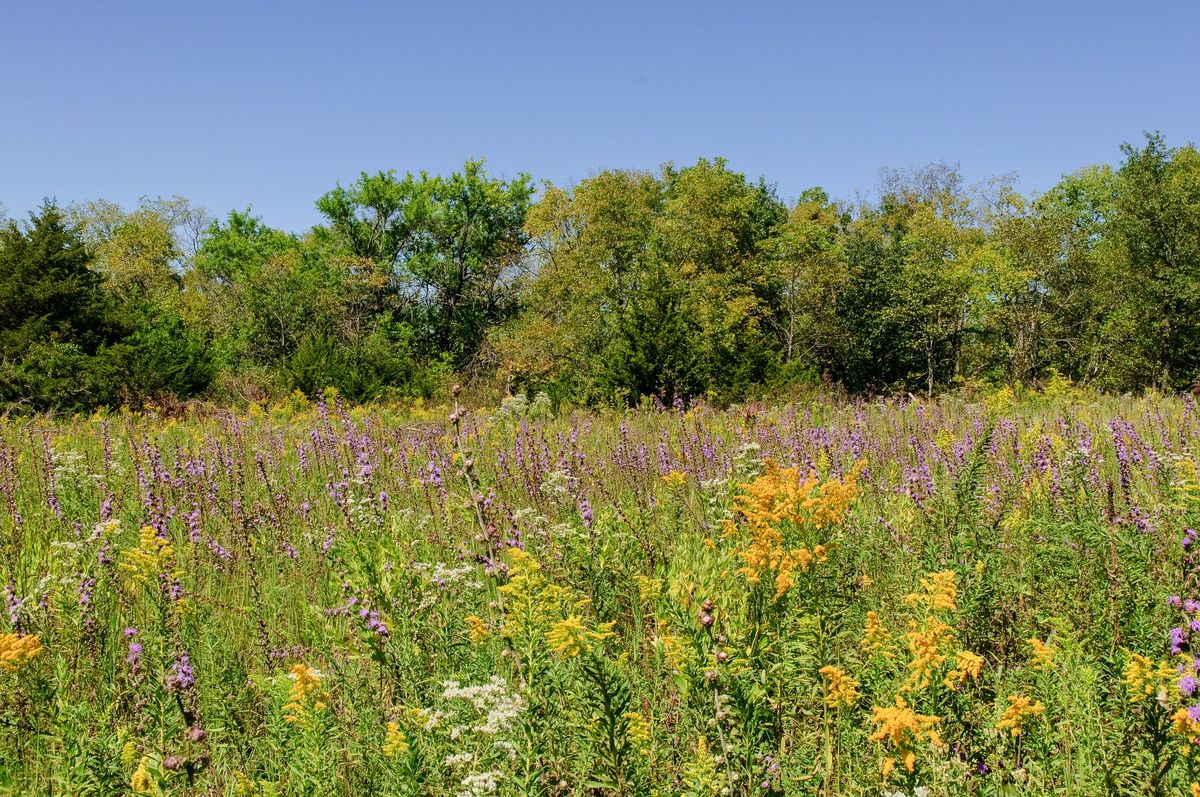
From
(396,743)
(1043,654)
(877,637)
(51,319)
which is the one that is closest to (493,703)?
(396,743)

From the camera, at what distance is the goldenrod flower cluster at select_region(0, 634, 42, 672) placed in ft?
5.73

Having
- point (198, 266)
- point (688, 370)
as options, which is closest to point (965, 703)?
point (688, 370)

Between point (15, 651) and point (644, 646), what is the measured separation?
5.85 feet

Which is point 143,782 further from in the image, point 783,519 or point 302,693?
point 783,519

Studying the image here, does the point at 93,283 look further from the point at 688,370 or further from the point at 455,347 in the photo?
the point at 455,347

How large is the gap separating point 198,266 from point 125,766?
168ft

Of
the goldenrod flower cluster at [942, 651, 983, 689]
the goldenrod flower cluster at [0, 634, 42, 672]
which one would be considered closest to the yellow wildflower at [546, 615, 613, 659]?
the goldenrod flower cluster at [942, 651, 983, 689]

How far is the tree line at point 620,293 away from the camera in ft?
63.3

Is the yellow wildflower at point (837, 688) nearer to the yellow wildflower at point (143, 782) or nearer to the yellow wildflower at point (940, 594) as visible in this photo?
the yellow wildflower at point (940, 594)

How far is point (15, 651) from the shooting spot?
177cm

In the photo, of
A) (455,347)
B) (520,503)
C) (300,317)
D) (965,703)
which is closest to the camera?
(965,703)

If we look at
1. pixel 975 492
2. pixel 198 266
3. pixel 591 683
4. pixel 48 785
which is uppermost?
pixel 198 266

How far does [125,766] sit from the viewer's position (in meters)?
1.70

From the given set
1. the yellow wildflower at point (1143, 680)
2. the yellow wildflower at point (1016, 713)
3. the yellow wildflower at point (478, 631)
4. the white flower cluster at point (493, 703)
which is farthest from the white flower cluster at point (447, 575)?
the yellow wildflower at point (1143, 680)
